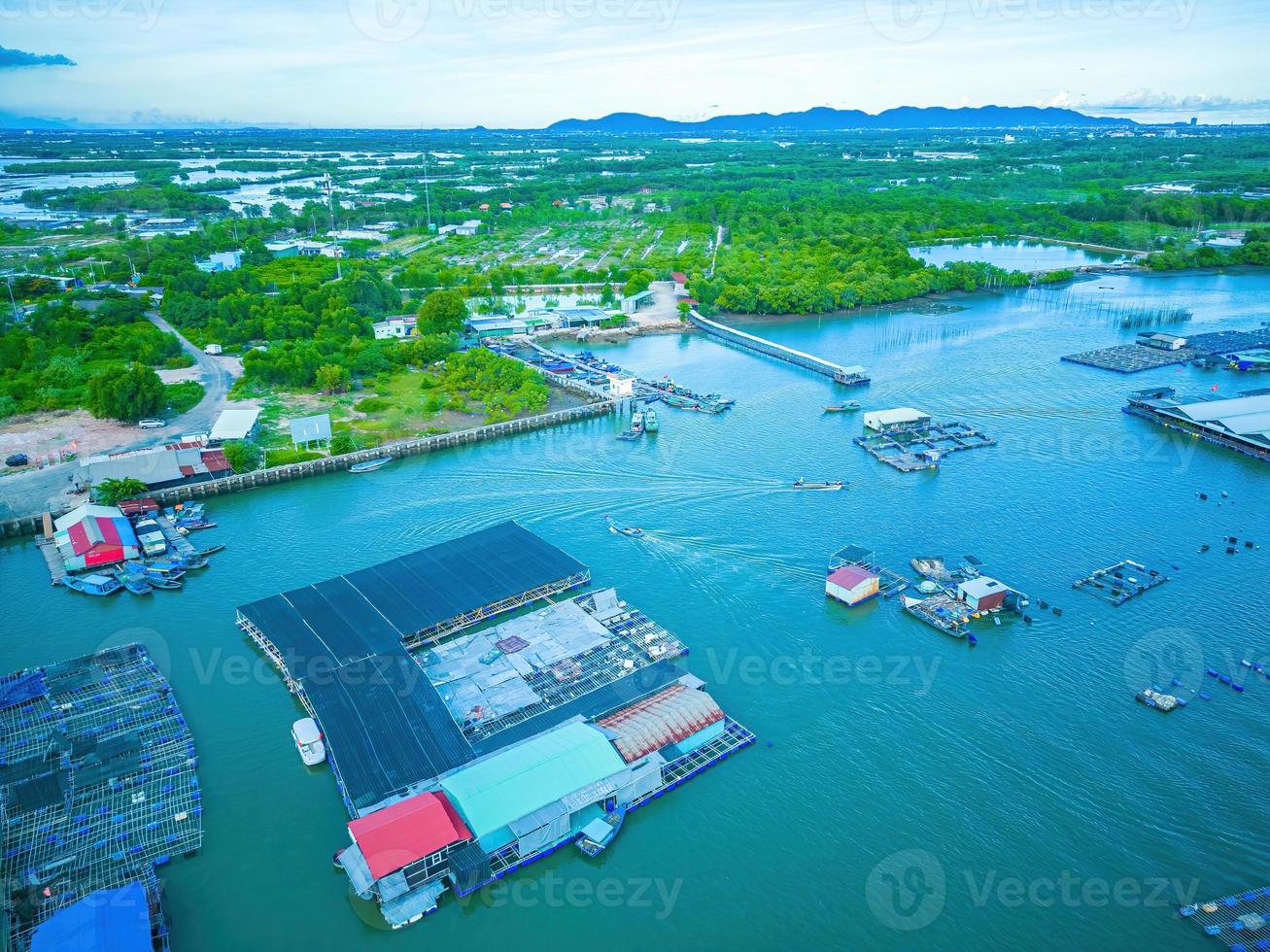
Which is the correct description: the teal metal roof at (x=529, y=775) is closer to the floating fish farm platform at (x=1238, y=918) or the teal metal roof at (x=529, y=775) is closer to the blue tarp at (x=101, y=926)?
the blue tarp at (x=101, y=926)

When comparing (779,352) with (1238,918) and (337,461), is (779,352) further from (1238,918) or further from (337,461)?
(1238,918)

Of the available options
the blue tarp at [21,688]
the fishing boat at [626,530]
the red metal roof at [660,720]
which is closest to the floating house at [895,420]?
the fishing boat at [626,530]

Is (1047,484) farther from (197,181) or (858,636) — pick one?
(197,181)

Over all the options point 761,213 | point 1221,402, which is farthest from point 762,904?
point 761,213

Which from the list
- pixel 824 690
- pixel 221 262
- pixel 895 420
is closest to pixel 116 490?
pixel 824 690

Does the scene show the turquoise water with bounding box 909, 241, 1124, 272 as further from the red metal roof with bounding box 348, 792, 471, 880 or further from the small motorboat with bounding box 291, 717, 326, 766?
the red metal roof with bounding box 348, 792, 471, 880

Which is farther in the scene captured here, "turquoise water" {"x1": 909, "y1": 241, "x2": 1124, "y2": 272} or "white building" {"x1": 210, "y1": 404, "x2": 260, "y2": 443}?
"turquoise water" {"x1": 909, "y1": 241, "x2": 1124, "y2": 272}

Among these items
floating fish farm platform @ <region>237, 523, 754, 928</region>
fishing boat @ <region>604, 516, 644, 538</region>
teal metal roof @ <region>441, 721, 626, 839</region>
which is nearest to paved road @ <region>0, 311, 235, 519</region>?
floating fish farm platform @ <region>237, 523, 754, 928</region>
